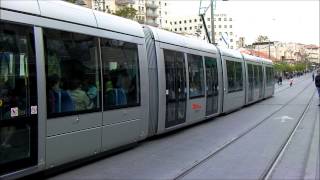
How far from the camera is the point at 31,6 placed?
8.27 m

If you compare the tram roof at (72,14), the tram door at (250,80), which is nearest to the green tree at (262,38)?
the tram door at (250,80)

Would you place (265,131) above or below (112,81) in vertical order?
below

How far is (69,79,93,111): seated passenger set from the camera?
934 cm

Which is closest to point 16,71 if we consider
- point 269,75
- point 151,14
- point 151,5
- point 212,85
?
point 212,85

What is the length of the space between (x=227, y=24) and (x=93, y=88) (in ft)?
423

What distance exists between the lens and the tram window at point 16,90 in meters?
7.57

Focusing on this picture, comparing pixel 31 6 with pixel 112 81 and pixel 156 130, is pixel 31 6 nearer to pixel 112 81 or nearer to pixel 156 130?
pixel 112 81

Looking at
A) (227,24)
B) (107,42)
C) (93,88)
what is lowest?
(93,88)

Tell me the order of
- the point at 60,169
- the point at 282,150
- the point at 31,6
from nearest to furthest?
1. the point at 31,6
2. the point at 60,169
3. the point at 282,150

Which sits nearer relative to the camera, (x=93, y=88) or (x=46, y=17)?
(x=46, y=17)

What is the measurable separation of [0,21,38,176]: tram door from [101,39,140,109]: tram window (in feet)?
8.34

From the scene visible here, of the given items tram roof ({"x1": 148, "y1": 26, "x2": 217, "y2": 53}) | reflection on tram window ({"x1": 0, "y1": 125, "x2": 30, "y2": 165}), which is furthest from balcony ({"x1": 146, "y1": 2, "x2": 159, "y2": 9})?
reflection on tram window ({"x1": 0, "y1": 125, "x2": 30, "y2": 165})

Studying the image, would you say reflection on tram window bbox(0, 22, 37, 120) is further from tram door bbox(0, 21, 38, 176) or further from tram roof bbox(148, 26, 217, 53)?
tram roof bbox(148, 26, 217, 53)

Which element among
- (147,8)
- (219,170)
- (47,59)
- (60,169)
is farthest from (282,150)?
(147,8)
